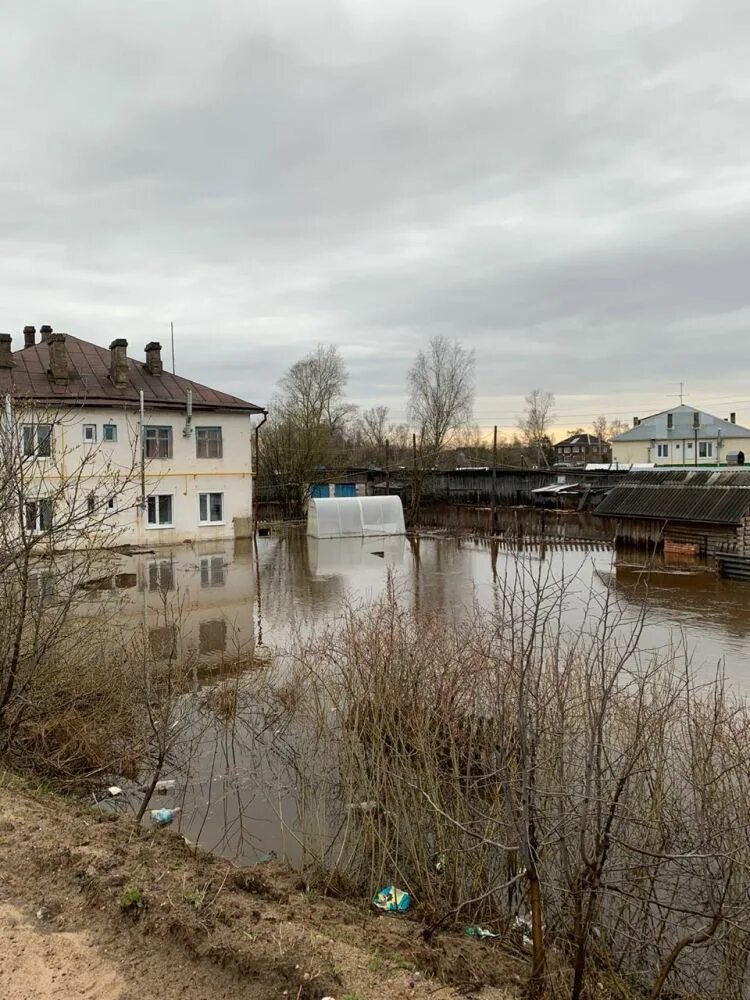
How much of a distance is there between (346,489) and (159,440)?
17.6 m

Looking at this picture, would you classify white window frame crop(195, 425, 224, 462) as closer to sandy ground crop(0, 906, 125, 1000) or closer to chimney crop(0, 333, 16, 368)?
chimney crop(0, 333, 16, 368)

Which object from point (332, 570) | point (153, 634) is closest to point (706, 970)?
point (153, 634)

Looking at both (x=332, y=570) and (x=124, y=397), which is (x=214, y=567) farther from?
(x=124, y=397)

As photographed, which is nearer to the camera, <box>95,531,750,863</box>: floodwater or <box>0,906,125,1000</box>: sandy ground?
<box>0,906,125,1000</box>: sandy ground

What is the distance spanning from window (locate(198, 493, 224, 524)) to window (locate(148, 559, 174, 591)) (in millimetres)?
5194

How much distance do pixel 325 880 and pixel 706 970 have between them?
2.49m

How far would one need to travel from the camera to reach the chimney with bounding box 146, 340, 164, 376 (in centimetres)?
2727

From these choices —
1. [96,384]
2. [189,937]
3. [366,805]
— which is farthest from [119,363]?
[189,937]

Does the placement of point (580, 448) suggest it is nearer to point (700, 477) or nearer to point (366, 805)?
point (700, 477)

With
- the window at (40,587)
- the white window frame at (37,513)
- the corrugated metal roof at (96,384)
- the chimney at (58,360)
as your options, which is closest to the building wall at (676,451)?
the corrugated metal roof at (96,384)

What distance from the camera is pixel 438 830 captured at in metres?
4.92

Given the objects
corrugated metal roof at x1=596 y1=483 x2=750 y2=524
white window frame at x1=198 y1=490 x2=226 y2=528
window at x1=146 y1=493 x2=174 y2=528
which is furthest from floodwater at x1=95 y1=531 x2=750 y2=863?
corrugated metal roof at x1=596 y1=483 x2=750 y2=524

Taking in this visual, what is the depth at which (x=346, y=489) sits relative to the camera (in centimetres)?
4272

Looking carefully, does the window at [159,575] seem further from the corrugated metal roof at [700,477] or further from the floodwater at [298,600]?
the corrugated metal roof at [700,477]
